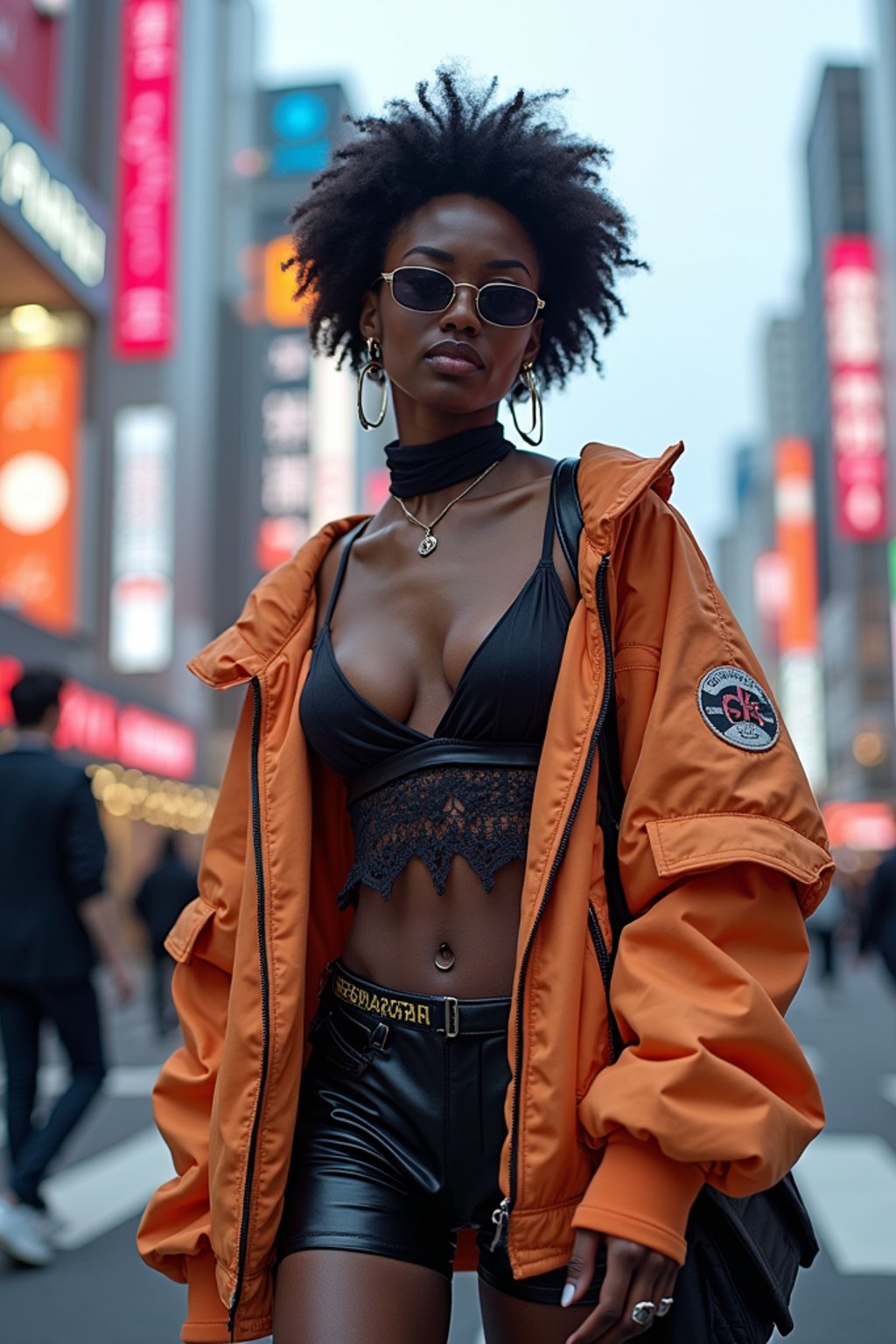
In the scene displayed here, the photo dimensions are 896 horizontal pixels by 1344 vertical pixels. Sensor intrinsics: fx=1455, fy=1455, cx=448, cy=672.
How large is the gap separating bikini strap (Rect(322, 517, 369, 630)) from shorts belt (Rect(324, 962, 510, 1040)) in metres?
0.63

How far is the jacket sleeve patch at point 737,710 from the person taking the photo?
1957 mm

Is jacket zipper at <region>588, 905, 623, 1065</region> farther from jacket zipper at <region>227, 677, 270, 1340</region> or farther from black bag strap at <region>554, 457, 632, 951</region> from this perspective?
jacket zipper at <region>227, 677, 270, 1340</region>

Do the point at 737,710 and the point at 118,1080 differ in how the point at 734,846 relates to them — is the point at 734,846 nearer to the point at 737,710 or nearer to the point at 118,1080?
the point at 737,710

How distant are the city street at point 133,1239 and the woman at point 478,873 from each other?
8.10 ft

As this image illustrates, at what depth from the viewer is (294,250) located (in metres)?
2.82

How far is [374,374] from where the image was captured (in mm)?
2701

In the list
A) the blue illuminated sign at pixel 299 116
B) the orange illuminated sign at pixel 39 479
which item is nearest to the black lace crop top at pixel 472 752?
the orange illuminated sign at pixel 39 479

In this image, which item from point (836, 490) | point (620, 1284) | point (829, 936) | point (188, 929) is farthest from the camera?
point (836, 490)

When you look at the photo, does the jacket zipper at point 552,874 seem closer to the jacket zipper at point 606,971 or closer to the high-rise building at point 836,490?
A: the jacket zipper at point 606,971

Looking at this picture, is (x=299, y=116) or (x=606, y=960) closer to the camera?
(x=606, y=960)

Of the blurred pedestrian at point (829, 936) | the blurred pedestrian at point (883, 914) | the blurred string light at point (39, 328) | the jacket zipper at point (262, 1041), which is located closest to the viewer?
the jacket zipper at point (262, 1041)

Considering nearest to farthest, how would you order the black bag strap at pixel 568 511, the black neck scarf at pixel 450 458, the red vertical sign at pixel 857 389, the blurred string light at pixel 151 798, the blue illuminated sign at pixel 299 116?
1. the black bag strap at pixel 568 511
2. the black neck scarf at pixel 450 458
3. the blurred string light at pixel 151 798
4. the red vertical sign at pixel 857 389
5. the blue illuminated sign at pixel 299 116

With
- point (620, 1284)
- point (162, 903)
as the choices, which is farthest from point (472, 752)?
point (162, 903)

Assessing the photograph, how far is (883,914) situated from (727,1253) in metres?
6.74
